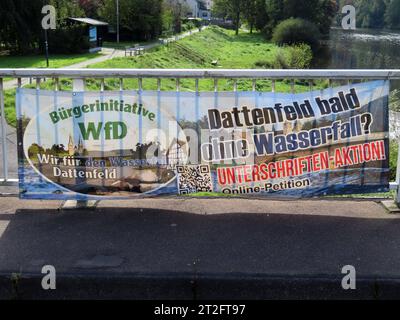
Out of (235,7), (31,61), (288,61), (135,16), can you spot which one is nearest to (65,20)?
(31,61)

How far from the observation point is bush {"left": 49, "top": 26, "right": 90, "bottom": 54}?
37.4 meters

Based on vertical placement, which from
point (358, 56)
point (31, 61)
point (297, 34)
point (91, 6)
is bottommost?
point (31, 61)

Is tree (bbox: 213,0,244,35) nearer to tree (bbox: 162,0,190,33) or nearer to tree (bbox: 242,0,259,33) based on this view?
tree (bbox: 242,0,259,33)

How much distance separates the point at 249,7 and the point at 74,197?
9746 cm

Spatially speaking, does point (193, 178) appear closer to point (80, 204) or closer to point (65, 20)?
point (80, 204)

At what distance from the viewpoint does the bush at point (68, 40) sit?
37438 millimetres

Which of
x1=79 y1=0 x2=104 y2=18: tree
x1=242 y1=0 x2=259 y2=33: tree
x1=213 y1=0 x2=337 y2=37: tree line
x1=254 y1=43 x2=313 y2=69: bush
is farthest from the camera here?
x1=242 y1=0 x2=259 y2=33: tree

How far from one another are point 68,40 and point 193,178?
35.5 metres

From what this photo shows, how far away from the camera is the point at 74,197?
461 cm

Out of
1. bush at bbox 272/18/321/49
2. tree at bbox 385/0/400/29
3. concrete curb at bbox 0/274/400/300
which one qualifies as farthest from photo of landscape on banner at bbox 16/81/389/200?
tree at bbox 385/0/400/29

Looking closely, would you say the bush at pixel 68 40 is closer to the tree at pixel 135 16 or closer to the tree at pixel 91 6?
the tree at pixel 135 16

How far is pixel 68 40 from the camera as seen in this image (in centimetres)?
3775

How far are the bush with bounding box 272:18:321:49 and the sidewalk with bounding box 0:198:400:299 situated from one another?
2660 inches
